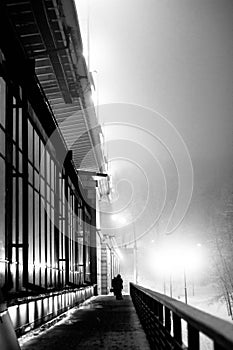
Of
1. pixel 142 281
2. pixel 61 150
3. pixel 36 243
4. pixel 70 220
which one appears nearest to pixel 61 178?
pixel 61 150

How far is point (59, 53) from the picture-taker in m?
14.9

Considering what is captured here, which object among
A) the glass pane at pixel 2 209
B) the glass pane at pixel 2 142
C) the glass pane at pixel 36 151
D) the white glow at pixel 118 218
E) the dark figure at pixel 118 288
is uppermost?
the white glow at pixel 118 218

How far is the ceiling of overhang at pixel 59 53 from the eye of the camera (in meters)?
12.5

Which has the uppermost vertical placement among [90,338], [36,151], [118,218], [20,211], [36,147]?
[118,218]

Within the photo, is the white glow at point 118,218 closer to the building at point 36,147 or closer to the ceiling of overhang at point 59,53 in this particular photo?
the ceiling of overhang at point 59,53

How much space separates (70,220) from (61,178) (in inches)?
173

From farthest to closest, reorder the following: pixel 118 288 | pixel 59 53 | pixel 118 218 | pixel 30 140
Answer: pixel 118 218 < pixel 118 288 < pixel 59 53 < pixel 30 140

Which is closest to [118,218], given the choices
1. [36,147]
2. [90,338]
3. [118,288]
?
[118,288]

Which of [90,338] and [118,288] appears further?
[118,288]

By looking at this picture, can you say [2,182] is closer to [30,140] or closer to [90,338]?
[90,338]

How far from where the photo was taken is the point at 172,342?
5.25 m

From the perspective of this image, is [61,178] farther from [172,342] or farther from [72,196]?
[172,342]

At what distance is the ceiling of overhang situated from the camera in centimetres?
1248

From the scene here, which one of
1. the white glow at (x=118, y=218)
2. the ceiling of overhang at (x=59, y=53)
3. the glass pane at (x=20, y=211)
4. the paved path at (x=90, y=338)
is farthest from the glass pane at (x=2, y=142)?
the white glow at (x=118, y=218)
